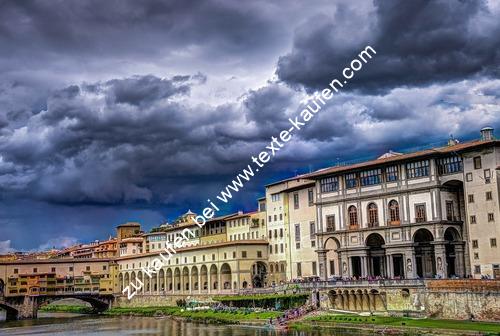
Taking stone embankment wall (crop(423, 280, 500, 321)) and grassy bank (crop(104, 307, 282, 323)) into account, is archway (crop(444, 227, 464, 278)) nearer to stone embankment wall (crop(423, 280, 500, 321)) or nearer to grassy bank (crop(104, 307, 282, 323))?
stone embankment wall (crop(423, 280, 500, 321))

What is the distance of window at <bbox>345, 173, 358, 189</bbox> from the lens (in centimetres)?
7806

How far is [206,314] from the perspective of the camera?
279 ft

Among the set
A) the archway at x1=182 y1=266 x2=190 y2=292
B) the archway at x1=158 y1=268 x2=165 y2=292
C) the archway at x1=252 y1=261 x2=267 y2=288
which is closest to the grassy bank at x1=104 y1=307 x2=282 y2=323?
the archway at x1=182 y1=266 x2=190 y2=292

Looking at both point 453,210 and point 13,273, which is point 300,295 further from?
point 13,273

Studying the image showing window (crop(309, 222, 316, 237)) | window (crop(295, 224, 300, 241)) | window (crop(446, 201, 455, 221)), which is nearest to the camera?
window (crop(446, 201, 455, 221))

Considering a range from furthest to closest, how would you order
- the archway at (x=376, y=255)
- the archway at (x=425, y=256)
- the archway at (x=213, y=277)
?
1. the archway at (x=213, y=277)
2. the archway at (x=376, y=255)
3. the archway at (x=425, y=256)

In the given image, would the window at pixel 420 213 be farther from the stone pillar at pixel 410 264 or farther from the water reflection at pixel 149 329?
the water reflection at pixel 149 329

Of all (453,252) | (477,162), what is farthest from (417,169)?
(453,252)

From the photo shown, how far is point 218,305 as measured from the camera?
88.8 m

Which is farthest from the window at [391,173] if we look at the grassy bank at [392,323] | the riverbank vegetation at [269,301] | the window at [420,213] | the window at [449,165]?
the grassy bank at [392,323]

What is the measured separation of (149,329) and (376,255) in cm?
2810

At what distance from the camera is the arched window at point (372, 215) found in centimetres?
7562

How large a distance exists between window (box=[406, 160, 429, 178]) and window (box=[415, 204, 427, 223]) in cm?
330

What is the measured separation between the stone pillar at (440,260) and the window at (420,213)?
11.1 ft
